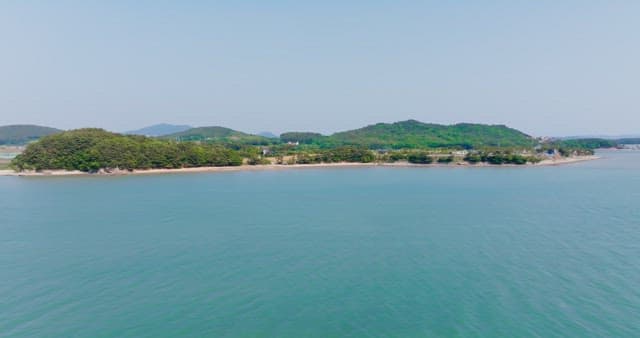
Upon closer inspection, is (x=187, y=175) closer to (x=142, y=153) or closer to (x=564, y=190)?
(x=142, y=153)

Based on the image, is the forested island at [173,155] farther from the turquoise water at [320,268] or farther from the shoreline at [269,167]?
the turquoise water at [320,268]

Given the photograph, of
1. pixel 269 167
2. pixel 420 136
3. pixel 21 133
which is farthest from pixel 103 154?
pixel 21 133

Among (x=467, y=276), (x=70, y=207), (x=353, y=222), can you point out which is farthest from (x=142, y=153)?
(x=467, y=276)

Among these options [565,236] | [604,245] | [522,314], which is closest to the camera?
[522,314]

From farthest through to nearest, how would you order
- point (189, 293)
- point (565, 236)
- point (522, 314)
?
point (565, 236)
point (189, 293)
point (522, 314)

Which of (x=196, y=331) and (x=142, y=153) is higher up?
(x=142, y=153)

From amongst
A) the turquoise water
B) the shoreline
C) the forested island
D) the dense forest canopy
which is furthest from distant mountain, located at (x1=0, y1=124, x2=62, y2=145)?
the turquoise water

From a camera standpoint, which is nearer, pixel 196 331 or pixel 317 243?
pixel 196 331
